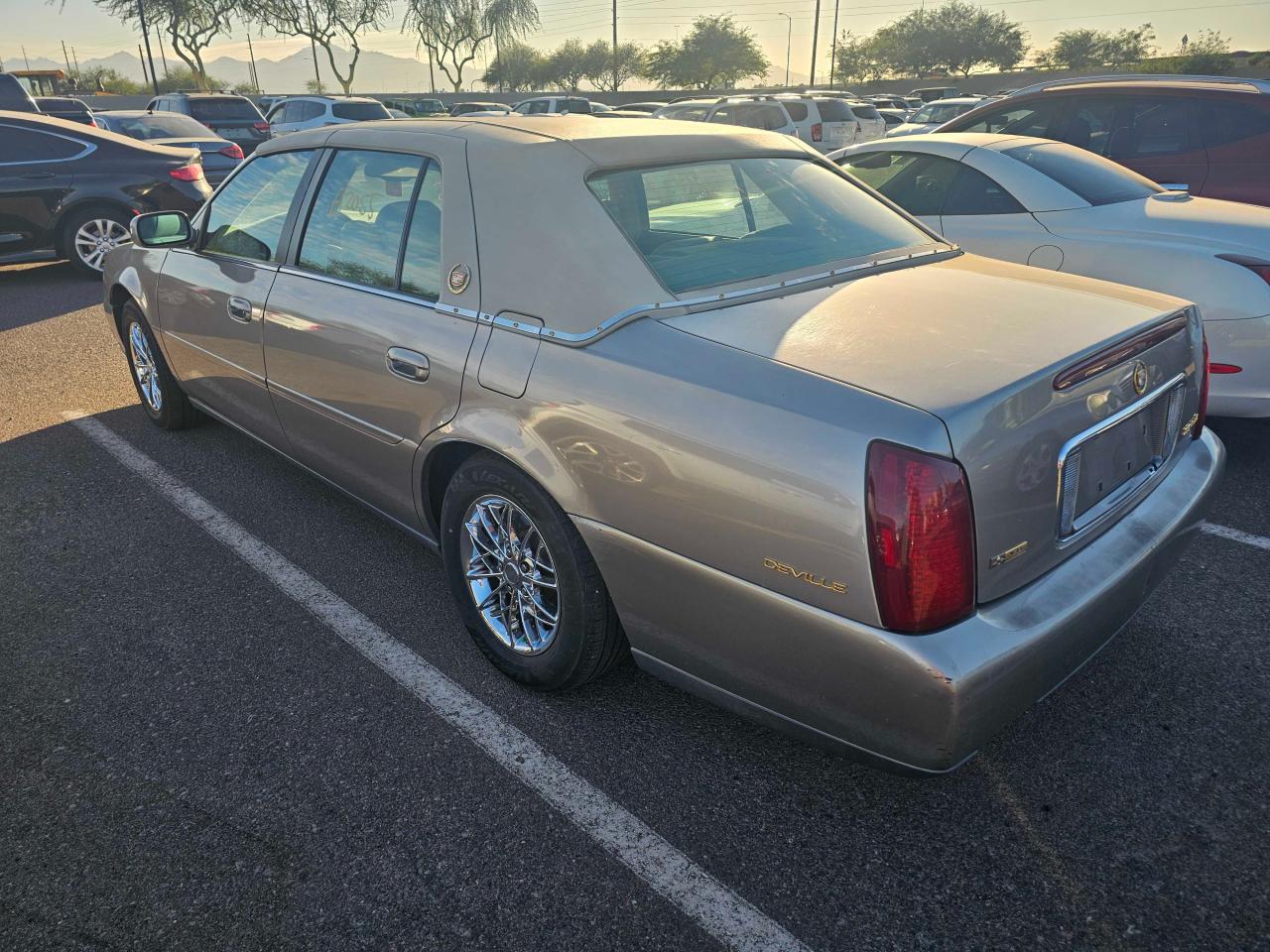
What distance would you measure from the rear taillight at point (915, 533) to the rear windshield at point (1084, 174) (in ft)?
12.1

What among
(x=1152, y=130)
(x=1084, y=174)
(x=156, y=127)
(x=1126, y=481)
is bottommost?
(x=1126, y=481)

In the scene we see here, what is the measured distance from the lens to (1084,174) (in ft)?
16.4

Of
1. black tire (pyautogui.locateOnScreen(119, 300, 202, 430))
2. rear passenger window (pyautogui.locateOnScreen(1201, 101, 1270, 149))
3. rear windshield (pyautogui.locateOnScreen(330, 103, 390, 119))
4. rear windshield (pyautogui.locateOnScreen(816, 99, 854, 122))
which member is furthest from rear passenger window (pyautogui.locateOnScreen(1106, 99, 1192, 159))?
rear windshield (pyautogui.locateOnScreen(330, 103, 390, 119))

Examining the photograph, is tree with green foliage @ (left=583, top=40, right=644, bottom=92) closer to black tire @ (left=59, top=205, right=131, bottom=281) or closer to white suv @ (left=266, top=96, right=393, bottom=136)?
white suv @ (left=266, top=96, right=393, bottom=136)

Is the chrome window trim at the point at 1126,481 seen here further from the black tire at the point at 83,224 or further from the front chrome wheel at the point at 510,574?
Answer: the black tire at the point at 83,224

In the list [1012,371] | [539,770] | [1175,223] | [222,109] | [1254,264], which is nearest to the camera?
[1012,371]

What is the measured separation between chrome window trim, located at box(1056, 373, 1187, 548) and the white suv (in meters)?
19.4

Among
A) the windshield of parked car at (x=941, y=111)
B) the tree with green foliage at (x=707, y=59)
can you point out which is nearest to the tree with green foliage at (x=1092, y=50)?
the tree with green foliage at (x=707, y=59)

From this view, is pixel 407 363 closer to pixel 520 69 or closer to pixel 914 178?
pixel 914 178

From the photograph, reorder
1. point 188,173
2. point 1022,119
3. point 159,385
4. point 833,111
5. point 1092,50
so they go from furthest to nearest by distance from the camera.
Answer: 1. point 1092,50
2. point 833,111
3. point 188,173
4. point 1022,119
5. point 159,385

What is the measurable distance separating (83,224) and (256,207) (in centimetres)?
657

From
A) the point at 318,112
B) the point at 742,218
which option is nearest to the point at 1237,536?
the point at 742,218

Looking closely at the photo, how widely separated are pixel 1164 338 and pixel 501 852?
7.09 ft

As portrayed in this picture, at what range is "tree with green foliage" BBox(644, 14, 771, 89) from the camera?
75.4 metres
